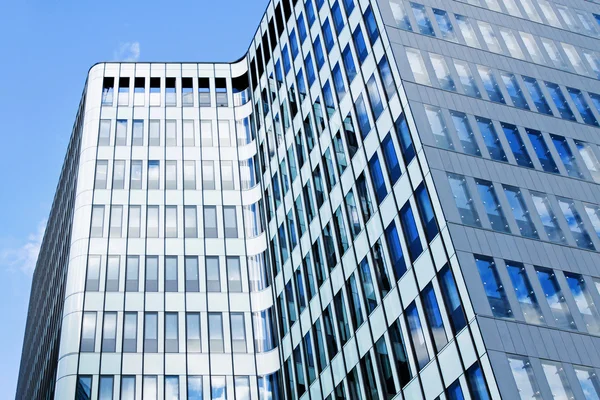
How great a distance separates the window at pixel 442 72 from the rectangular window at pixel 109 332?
1000 inches

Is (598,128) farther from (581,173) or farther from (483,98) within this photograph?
(483,98)

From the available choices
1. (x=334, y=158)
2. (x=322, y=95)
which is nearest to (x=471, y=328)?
(x=334, y=158)

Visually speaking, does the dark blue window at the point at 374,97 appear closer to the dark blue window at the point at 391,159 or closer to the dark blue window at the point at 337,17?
the dark blue window at the point at 391,159

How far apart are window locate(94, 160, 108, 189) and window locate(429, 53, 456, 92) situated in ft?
89.6

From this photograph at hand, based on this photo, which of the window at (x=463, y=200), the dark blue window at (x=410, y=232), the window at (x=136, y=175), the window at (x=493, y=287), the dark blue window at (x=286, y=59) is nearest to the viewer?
the window at (x=493, y=287)

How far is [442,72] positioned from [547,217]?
9.13 metres

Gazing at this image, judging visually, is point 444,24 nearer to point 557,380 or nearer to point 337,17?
point 337,17

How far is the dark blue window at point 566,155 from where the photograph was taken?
121ft

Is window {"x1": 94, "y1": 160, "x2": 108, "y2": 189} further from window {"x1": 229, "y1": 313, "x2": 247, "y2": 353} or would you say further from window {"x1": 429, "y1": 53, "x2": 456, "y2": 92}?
window {"x1": 429, "y1": 53, "x2": 456, "y2": 92}

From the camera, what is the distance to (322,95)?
149 ft

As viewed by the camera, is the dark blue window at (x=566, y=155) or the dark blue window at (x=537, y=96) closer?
the dark blue window at (x=566, y=155)

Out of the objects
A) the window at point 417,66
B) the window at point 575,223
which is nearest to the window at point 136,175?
the window at point 417,66

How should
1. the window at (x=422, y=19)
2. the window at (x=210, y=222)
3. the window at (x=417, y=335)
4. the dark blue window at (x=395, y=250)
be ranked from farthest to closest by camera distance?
the window at (x=210, y=222) → the window at (x=422, y=19) → the dark blue window at (x=395, y=250) → the window at (x=417, y=335)

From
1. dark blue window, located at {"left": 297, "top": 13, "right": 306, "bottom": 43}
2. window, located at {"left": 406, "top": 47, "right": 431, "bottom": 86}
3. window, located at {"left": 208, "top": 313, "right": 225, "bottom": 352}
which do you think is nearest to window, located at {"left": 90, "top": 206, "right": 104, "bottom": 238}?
window, located at {"left": 208, "top": 313, "right": 225, "bottom": 352}
